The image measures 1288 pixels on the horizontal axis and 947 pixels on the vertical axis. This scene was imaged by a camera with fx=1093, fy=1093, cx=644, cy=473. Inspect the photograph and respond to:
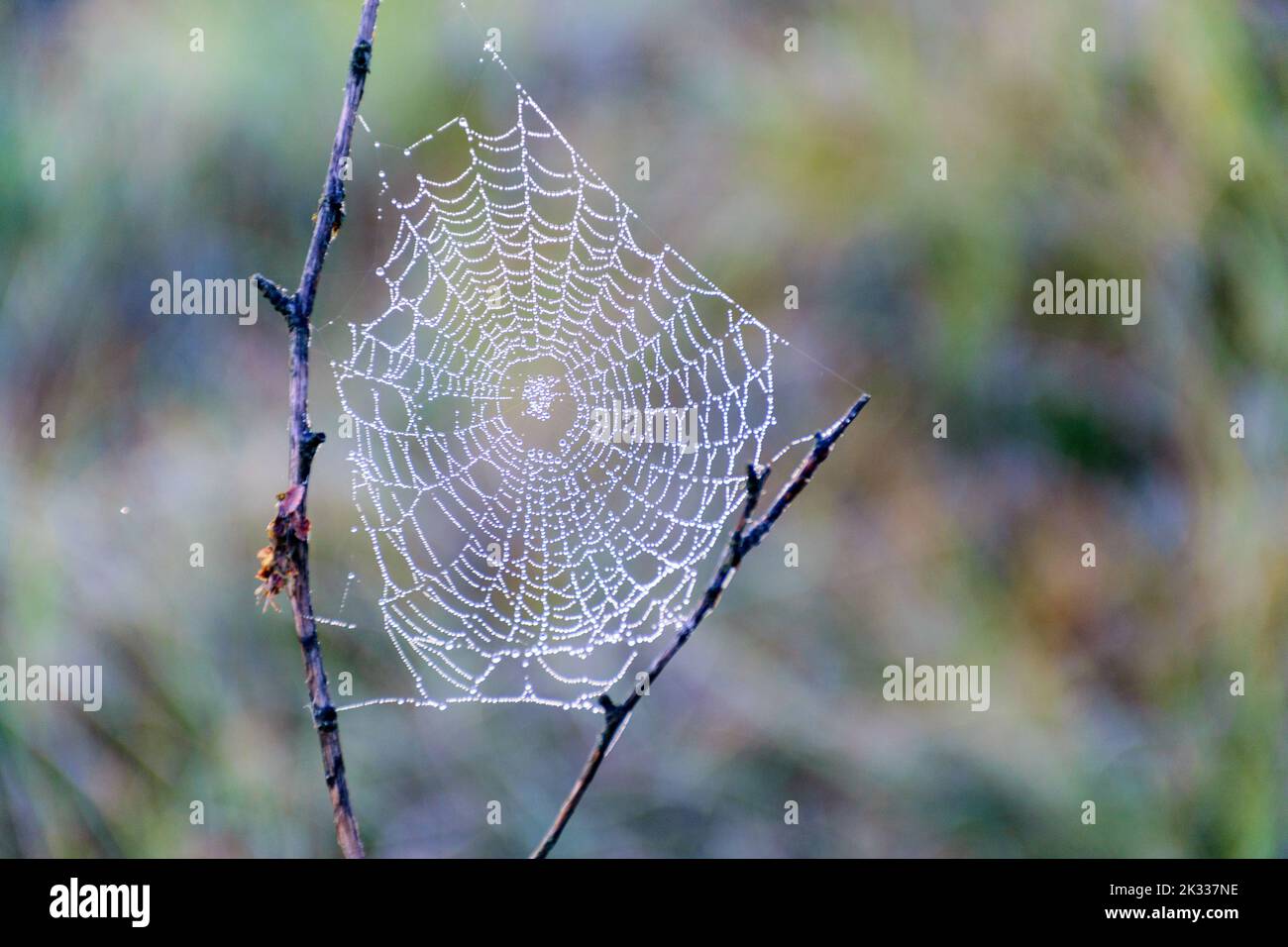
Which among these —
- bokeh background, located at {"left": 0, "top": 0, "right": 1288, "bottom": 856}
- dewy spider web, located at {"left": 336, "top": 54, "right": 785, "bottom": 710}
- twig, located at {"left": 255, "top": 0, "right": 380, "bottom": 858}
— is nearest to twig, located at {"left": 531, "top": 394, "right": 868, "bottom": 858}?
twig, located at {"left": 255, "top": 0, "right": 380, "bottom": 858}

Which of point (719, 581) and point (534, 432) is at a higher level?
point (534, 432)

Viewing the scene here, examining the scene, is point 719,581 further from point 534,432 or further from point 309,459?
point 534,432

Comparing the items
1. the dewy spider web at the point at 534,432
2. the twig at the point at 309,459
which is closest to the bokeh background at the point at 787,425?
the dewy spider web at the point at 534,432

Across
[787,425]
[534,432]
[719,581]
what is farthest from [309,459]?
[787,425]

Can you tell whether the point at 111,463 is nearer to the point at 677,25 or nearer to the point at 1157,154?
the point at 677,25

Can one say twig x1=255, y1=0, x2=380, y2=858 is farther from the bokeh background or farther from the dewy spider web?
the bokeh background

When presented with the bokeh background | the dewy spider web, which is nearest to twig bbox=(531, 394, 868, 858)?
the dewy spider web

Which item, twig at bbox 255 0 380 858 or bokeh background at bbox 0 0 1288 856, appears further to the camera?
bokeh background at bbox 0 0 1288 856
